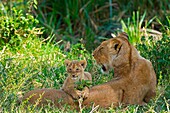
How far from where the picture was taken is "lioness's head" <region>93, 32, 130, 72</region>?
697cm

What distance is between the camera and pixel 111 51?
277 inches

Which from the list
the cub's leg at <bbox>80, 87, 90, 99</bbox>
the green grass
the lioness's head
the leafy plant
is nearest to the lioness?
the lioness's head

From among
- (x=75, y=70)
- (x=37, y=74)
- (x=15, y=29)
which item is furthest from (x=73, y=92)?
(x=15, y=29)

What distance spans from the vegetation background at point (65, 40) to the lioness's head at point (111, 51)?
464mm

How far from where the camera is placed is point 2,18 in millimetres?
9945

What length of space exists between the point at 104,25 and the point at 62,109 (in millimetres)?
6477

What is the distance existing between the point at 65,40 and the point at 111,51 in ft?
16.1

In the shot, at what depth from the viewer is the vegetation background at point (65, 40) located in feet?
22.8

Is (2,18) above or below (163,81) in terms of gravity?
above

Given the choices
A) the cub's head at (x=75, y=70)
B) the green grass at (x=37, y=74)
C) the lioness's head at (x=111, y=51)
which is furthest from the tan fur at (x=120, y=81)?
the cub's head at (x=75, y=70)

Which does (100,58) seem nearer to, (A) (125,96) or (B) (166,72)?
(A) (125,96)

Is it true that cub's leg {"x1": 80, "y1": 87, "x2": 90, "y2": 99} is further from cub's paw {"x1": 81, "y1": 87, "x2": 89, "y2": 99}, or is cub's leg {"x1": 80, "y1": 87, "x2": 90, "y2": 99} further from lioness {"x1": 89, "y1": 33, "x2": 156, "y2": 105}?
lioness {"x1": 89, "y1": 33, "x2": 156, "y2": 105}

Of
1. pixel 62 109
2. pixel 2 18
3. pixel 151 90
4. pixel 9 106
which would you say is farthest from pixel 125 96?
pixel 2 18

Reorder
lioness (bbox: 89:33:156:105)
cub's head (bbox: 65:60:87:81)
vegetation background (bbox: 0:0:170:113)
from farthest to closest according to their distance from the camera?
vegetation background (bbox: 0:0:170:113)
lioness (bbox: 89:33:156:105)
cub's head (bbox: 65:60:87:81)
